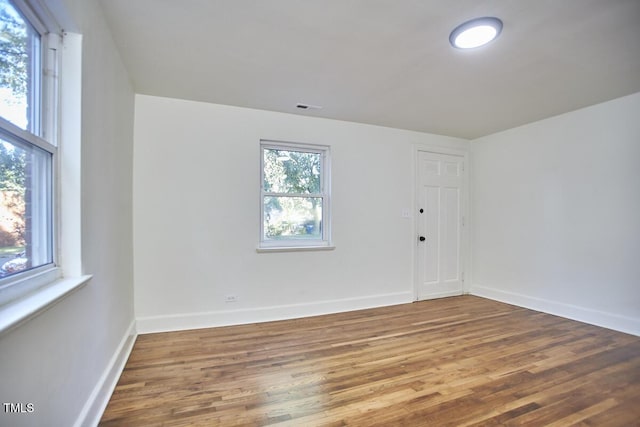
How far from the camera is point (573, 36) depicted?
2014 millimetres

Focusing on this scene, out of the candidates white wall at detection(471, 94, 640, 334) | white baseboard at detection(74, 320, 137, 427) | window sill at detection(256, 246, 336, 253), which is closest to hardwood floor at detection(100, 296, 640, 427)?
white baseboard at detection(74, 320, 137, 427)

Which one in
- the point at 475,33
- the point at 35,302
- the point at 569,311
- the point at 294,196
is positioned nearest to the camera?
the point at 35,302

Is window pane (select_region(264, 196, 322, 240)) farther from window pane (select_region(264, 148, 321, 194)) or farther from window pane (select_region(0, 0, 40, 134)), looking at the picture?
window pane (select_region(0, 0, 40, 134))

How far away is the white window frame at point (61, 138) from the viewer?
53.4 inches

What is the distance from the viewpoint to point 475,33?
6.44 feet

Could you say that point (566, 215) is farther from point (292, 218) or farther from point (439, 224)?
point (292, 218)

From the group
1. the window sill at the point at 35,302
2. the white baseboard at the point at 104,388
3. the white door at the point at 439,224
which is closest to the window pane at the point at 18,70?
the window sill at the point at 35,302

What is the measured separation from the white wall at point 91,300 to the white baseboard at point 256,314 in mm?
401

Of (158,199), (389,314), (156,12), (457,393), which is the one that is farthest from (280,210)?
(457,393)

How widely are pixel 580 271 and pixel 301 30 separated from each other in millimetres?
3903

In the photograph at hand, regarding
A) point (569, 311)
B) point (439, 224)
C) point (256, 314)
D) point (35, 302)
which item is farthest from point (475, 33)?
point (569, 311)

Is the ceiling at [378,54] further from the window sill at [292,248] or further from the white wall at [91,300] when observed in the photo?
the window sill at [292,248]

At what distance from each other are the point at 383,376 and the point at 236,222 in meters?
2.11

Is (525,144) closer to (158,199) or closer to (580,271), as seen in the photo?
(580,271)
